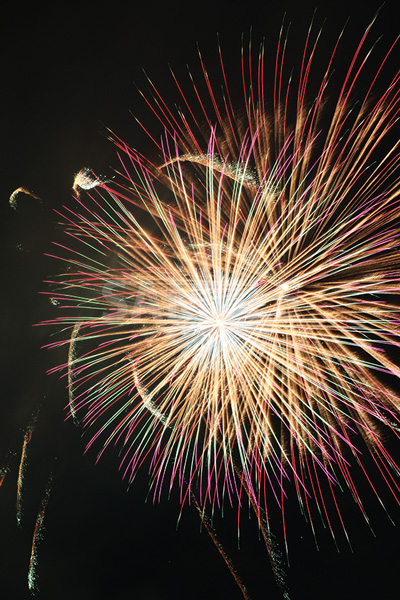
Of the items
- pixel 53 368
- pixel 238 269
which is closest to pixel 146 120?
pixel 238 269

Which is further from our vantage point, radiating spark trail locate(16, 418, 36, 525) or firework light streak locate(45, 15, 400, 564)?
radiating spark trail locate(16, 418, 36, 525)

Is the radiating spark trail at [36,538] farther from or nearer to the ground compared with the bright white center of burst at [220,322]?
nearer to the ground

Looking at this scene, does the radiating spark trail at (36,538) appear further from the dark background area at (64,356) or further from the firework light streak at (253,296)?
the firework light streak at (253,296)

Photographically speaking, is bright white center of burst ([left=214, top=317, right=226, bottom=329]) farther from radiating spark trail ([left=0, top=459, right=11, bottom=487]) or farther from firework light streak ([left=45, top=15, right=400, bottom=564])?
radiating spark trail ([left=0, top=459, right=11, bottom=487])

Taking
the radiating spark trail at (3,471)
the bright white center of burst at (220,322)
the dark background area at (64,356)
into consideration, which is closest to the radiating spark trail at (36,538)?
the dark background area at (64,356)

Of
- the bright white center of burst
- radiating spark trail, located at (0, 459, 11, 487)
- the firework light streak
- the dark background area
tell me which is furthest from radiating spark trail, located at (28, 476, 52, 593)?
the bright white center of burst

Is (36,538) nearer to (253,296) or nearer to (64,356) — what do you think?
(64,356)
